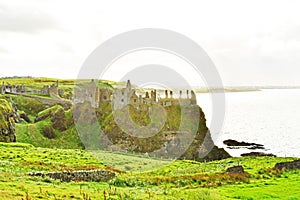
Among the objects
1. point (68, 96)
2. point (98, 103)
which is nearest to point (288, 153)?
point (98, 103)

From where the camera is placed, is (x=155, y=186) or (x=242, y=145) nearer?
(x=155, y=186)

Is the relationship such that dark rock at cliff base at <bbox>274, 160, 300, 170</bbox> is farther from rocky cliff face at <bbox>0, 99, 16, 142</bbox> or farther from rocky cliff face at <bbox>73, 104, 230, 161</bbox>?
rocky cliff face at <bbox>0, 99, 16, 142</bbox>

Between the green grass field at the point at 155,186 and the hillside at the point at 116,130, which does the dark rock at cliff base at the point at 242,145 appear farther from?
the green grass field at the point at 155,186

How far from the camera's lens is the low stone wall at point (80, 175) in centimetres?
3138

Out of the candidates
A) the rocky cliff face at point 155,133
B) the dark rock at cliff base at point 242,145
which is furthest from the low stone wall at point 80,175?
the dark rock at cliff base at point 242,145

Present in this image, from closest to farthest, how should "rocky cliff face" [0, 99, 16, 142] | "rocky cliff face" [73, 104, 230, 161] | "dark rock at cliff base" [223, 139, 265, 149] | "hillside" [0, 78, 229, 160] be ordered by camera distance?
"rocky cliff face" [0, 99, 16, 142] → "hillside" [0, 78, 229, 160] → "rocky cliff face" [73, 104, 230, 161] → "dark rock at cliff base" [223, 139, 265, 149]

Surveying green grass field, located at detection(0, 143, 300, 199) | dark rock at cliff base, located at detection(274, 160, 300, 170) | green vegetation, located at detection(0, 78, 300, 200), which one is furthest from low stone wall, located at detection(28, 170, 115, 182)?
dark rock at cliff base, located at detection(274, 160, 300, 170)

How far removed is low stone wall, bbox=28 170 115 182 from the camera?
31375mm

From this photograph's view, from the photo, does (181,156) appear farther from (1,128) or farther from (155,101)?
(1,128)

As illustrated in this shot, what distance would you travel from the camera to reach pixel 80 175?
108ft

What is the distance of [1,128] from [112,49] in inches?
1056

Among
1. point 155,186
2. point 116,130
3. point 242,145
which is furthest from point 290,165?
point 242,145

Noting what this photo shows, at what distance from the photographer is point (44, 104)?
11981 centimetres

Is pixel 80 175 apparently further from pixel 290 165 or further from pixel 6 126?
pixel 6 126
